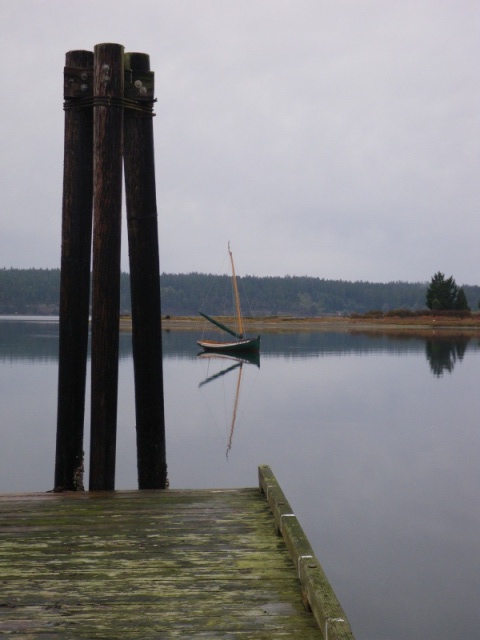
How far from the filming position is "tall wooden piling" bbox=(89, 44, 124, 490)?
7930 millimetres

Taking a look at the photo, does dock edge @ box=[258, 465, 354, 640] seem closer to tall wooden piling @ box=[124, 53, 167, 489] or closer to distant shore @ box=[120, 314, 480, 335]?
tall wooden piling @ box=[124, 53, 167, 489]

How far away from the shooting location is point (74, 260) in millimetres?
8492

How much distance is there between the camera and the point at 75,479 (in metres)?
8.68

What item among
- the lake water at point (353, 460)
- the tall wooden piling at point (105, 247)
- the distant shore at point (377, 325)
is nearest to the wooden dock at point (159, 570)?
the tall wooden piling at point (105, 247)

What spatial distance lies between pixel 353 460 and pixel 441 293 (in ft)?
318

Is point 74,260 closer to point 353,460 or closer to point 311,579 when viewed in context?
point 311,579

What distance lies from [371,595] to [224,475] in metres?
8.32

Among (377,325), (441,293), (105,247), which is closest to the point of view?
(105,247)

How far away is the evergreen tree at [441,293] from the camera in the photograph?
363ft

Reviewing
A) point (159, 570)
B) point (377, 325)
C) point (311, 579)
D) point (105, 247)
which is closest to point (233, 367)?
point (105, 247)

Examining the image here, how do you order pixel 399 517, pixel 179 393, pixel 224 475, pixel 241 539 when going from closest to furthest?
pixel 241 539, pixel 399 517, pixel 224 475, pixel 179 393

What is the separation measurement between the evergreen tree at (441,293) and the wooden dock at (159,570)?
351 feet

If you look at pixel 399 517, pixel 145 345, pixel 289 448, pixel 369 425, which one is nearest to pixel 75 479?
pixel 145 345

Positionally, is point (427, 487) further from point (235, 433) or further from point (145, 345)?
point (145, 345)
